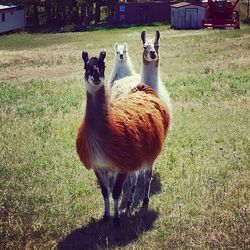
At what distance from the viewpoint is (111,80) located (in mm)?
10172

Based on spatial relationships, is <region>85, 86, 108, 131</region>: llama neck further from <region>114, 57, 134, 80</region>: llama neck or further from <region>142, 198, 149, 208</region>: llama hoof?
<region>114, 57, 134, 80</region>: llama neck

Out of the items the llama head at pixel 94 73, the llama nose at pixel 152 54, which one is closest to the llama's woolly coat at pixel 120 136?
the llama head at pixel 94 73

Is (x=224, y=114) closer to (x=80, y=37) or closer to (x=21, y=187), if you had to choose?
(x=21, y=187)

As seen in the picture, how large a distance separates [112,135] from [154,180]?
216cm

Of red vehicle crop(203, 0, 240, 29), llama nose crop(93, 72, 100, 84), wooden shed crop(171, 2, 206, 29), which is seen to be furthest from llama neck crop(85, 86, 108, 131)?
wooden shed crop(171, 2, 206, 29)

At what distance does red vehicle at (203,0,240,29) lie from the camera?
3400 cm

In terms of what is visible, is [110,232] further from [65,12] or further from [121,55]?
[65,12]

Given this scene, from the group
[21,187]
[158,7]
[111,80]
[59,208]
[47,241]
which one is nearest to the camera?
[47,241]

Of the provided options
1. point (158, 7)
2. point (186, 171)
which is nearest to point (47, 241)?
point (186, 171)

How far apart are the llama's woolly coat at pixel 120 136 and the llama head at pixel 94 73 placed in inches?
5.9

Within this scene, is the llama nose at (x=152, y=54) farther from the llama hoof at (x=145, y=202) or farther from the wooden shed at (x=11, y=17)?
the wooden shed at (x=11, y=17)

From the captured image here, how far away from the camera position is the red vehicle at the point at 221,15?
34.0 meters

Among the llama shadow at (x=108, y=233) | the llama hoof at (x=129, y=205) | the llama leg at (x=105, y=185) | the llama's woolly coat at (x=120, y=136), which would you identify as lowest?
the llama shadow at (x=108, y=233)

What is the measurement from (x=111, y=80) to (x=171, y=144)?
2.01m
